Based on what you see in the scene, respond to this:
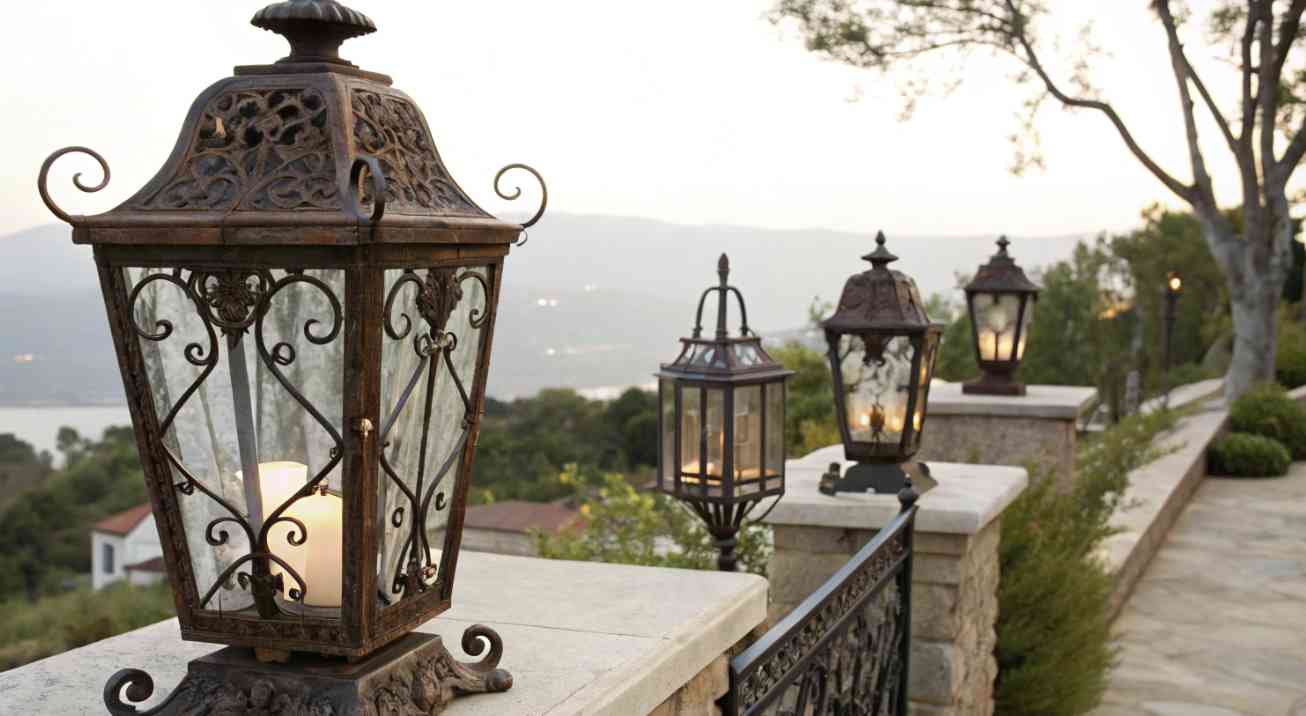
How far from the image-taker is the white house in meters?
26.5

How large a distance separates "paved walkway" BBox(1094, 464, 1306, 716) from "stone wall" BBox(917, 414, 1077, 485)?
3.18ft

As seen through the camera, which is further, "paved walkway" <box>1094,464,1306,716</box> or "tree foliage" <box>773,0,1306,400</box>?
"tree foliage" <box>773,0,1306,400</box>

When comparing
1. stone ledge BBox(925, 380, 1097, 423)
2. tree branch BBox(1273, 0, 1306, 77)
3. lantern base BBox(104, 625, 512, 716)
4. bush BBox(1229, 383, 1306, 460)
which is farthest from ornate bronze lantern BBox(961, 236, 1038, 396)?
A: tree branch BBox(1273, 0, 1306, 77)

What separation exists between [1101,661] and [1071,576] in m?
0.34

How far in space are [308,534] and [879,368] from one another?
300cm

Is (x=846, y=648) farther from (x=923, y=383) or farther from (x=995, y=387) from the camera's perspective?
(x=995, y=387)

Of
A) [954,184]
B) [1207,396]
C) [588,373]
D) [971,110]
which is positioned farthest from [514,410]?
[1207,396]

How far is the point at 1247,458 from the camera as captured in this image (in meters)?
11.8

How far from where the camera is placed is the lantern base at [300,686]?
1.41 metres

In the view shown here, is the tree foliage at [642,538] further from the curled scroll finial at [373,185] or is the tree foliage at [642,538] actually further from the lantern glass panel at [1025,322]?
the curled scroll finial at [373,185]

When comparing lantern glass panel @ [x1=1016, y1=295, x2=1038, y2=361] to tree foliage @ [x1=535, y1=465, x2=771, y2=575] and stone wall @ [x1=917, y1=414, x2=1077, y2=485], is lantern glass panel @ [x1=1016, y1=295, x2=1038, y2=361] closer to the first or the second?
stone wall @ [x1=917, y1=414, x2=1077, y2=485]

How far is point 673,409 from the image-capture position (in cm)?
378

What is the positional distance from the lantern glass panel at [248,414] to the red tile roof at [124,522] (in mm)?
27316

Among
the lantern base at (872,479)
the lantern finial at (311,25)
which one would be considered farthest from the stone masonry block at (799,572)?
the lantern finial at (311,25)
